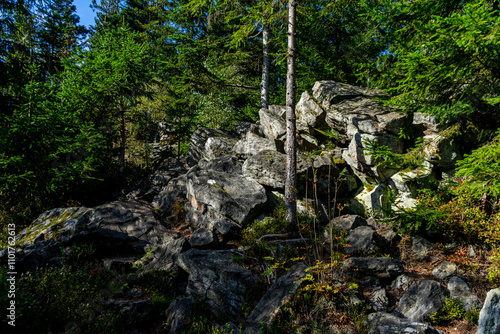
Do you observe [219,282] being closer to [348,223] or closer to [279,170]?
[348,223]

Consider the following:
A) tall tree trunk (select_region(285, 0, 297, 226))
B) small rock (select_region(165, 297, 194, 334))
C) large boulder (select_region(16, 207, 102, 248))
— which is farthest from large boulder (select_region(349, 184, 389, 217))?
large boulder (select_region(16, 207, 102, 248))

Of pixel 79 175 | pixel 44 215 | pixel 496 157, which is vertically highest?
pixel 496 157

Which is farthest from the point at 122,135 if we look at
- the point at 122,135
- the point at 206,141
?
the point at 206,141

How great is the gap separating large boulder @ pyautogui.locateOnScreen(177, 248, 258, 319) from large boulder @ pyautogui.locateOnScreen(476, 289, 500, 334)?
438 cm

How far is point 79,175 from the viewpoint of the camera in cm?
1117

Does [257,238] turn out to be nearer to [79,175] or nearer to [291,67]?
[291,67]

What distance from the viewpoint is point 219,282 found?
20.5 feet

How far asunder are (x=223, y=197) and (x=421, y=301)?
693 cm

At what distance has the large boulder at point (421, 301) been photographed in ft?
16.3

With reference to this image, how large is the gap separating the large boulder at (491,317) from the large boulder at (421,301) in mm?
962

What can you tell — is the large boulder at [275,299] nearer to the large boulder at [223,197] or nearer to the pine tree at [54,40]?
the large boulder at [223,197]

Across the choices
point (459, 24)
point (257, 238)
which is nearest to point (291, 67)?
point (459, 24)

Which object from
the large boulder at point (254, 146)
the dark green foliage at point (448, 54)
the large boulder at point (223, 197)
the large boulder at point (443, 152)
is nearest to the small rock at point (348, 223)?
the large boulder at point (223, 197)

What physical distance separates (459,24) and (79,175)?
14.3 m
